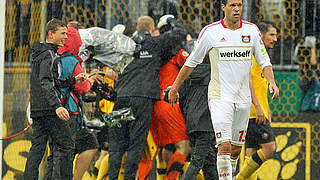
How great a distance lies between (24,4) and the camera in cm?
988

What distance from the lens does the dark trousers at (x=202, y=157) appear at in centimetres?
737

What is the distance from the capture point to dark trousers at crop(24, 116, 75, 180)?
717 cm

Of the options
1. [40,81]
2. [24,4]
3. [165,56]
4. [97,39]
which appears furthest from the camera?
[24,4]

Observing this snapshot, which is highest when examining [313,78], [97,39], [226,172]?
[97,39]

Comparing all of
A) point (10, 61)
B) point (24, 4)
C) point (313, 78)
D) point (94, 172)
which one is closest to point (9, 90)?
point (10, 61)

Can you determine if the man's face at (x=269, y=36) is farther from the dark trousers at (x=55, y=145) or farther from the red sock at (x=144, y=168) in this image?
the dark trousers at (x=55, y=145)

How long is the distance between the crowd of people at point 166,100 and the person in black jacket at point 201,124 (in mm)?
11

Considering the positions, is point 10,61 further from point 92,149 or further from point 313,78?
point 313,78

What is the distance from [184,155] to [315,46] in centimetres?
259

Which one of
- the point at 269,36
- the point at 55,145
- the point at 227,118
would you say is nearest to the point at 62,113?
the point at 55,145

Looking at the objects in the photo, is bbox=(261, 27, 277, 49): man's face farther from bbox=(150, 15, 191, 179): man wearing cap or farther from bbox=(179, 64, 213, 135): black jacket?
bbox=(150, 15, 191, 179): man wearing cap

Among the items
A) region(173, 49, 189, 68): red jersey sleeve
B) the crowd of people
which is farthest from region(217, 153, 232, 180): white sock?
region(173, 49, 189, 68): red jersey sleeve

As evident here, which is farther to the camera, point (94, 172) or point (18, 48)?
point (18, 48)

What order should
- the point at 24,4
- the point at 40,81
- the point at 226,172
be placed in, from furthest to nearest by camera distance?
1. the point at 24,4
2. the point at 40,81
3. the point at 226,172
